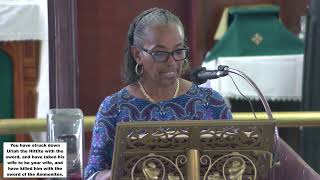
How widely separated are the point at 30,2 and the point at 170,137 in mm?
2207

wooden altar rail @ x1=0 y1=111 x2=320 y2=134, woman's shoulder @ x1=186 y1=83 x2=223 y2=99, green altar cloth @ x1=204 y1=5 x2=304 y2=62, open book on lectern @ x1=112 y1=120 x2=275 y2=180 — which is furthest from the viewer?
green altar cloth @ x1=204 y1=5 x2=304 y2=62

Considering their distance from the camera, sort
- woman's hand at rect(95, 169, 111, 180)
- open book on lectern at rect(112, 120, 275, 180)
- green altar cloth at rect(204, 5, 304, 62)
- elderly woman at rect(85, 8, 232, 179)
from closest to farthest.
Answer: open book on lectern at rect(112, 120, 275, 180) → woman's hand at rect(95, 169, 111, 180) → elderly woman at rect(85, 8, 232, 179) → green altar cloth at rect(204, 5, 304, 62)

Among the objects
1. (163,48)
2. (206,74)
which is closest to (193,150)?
(206,74)

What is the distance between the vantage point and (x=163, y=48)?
5.87 feet

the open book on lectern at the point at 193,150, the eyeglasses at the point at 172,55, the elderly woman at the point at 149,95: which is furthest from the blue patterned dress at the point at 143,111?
the open book on lectern at the point at 193,150

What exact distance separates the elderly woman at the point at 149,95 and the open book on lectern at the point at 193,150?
1.51 feet

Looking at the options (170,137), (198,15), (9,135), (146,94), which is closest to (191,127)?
(170,137)

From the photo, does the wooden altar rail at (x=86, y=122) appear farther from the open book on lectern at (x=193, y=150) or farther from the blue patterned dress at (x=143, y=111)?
the open book on lectern at (x=193, y=150)

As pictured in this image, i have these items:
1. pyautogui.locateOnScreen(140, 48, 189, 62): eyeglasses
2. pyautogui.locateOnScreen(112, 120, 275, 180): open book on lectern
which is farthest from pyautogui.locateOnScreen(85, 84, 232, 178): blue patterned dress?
pyautogui.locateOnScreen(112, 120, 275, 180): open book on lectern

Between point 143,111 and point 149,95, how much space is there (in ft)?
0.19

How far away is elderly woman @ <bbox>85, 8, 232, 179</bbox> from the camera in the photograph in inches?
72.4

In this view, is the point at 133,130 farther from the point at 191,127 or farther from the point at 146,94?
the point at 146,94

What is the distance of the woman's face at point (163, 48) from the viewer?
179 cm

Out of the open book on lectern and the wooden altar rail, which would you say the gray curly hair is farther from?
the open book on lectern
